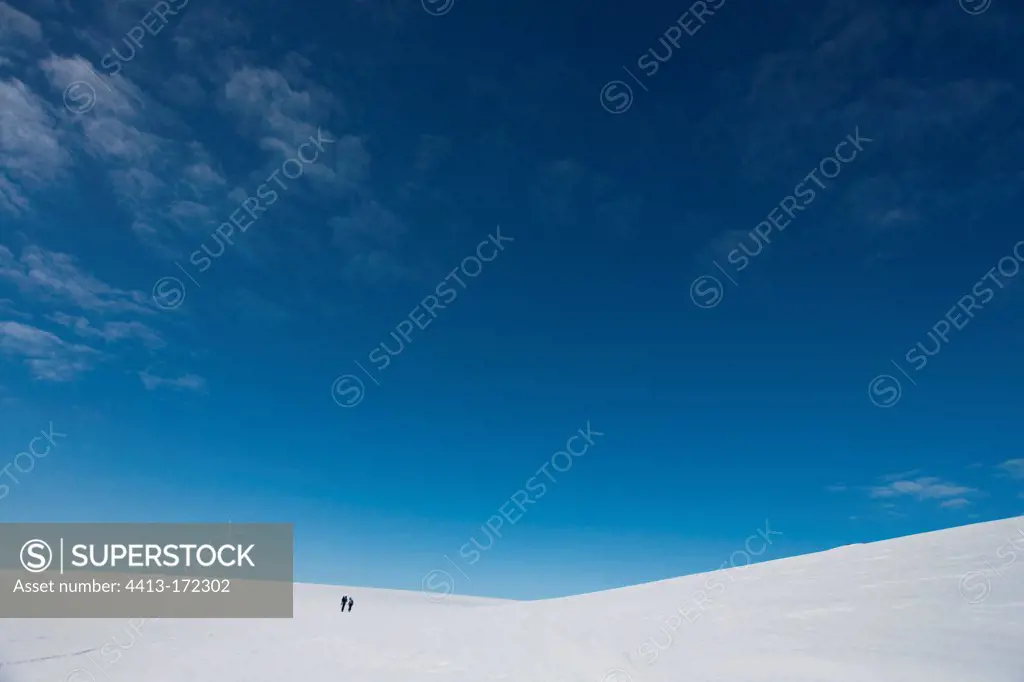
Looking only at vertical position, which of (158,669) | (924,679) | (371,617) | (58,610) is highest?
(58,610)

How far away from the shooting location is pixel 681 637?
12.7 m

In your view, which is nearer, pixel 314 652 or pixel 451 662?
pixel 451 662

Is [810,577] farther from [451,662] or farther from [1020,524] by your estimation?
[451,662]

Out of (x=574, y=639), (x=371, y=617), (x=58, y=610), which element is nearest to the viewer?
(x=574, y=639)

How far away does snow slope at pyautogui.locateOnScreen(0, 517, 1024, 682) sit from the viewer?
32.3 feet

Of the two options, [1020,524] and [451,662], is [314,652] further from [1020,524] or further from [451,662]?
[1020,524]

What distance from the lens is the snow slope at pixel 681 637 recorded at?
9.84 meters

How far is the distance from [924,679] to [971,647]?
1.69 meters

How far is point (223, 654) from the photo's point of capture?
1443cm

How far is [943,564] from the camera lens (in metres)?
14.8

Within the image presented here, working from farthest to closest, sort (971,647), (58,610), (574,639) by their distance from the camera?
(58,610)
(574,639)
(971,647)

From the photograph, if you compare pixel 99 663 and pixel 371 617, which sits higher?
pixel 371 617

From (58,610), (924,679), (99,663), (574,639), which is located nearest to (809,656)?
(924,679)

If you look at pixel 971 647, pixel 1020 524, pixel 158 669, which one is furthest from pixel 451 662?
pixel 1020 524
